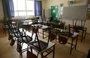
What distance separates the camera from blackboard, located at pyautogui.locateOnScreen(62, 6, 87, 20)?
488 cm

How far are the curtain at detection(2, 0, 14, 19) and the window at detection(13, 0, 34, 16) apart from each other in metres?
0.42

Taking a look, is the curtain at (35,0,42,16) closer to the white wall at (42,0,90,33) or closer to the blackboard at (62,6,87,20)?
the white wall at (42,0,90,33)

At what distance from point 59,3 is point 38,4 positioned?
5.40 ft

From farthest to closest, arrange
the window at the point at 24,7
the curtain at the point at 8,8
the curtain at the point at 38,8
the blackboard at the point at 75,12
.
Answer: the curtain at the point at 38,8 → the window at the point at 24,7 → the curtain at the point at 8,8 → the blackboard at the point at 75,12

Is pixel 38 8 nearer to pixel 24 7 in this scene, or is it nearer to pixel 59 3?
pixel 24 7

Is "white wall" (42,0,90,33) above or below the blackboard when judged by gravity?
above

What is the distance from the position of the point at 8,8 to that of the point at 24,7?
4.21ft

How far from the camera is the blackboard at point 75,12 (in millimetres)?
4883

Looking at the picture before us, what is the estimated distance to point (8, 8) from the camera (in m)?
5.43

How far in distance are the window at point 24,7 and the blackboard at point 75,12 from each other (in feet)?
8.40

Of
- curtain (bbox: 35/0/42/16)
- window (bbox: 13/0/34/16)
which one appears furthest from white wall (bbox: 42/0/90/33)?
window (bbox: 13/0/34/16)

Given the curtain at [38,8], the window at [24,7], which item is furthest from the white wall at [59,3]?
the window at [24,7]

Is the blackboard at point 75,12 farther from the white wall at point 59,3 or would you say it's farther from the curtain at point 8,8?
the curtain at point 8,8


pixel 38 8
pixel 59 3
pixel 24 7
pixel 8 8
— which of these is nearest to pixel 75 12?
pixel 59 3
